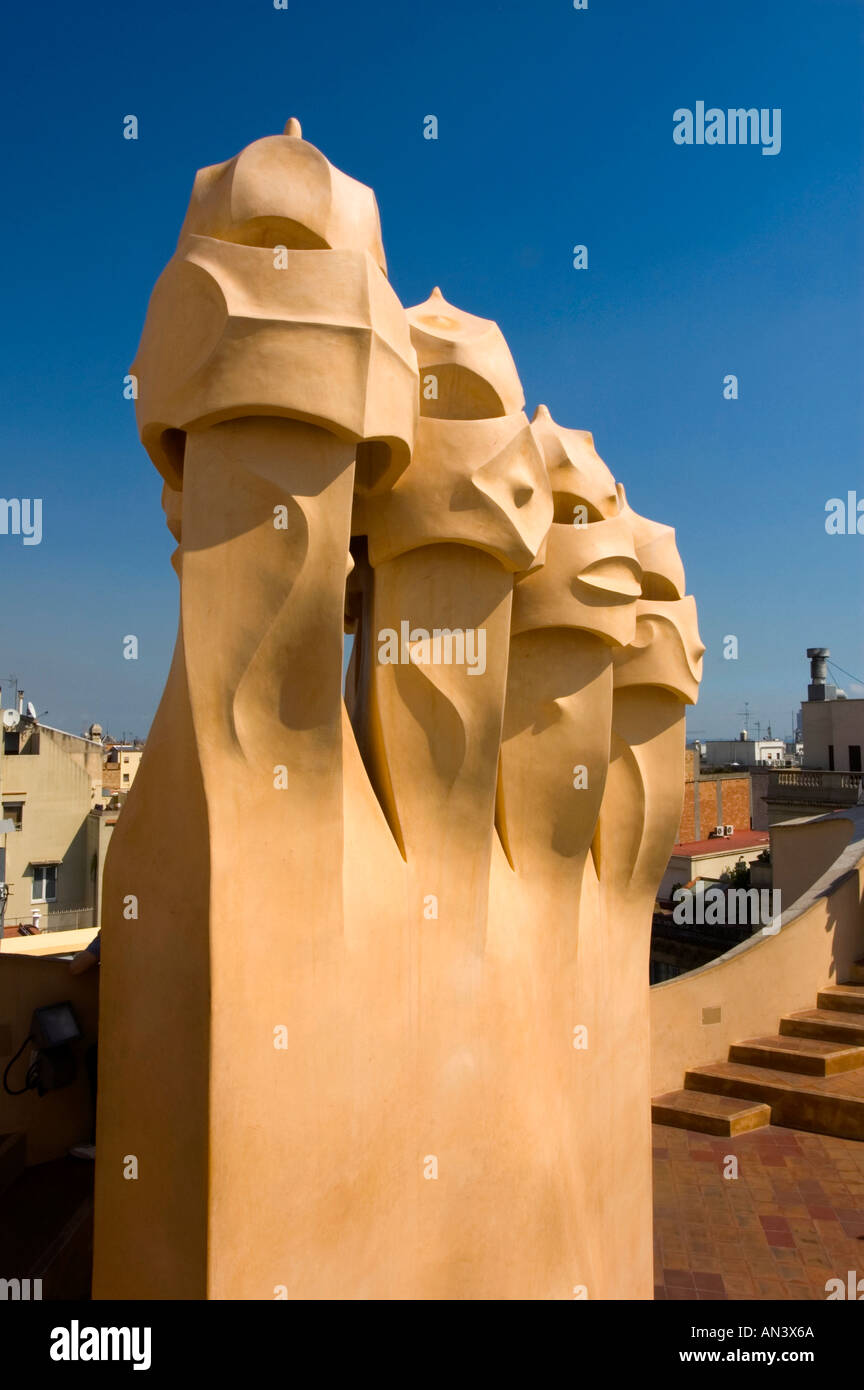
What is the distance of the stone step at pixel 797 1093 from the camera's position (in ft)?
41.1

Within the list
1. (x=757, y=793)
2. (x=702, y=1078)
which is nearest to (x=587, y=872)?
(x=702, y=1078)

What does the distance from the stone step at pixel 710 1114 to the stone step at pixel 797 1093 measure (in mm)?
200

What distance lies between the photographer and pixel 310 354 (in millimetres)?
5152

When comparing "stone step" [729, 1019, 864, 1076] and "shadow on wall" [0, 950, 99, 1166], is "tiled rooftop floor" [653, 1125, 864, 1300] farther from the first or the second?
"shadow on wall" [0, 950, 99, 1166]

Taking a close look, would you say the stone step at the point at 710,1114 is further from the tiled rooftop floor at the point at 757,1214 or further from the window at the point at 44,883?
the window at the point at 44,883

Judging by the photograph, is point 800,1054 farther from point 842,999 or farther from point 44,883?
point 44,883

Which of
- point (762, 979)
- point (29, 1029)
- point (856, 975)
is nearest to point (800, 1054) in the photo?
point (762, 979)

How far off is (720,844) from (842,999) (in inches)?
659

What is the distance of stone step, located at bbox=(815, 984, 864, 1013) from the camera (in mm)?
15609

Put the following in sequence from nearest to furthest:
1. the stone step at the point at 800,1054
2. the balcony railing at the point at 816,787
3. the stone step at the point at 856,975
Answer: the stone step at the point at 800,1054 → the stone step at the point at 856,975 → the balcony railing at the point at 816,787

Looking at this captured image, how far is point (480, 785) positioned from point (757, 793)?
33370 millimetres

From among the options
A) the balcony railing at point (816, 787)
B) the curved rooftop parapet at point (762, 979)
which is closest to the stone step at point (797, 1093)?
the curved rooftop parapet at point (762, 979)

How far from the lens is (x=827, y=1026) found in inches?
581
